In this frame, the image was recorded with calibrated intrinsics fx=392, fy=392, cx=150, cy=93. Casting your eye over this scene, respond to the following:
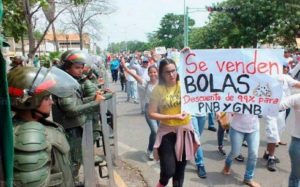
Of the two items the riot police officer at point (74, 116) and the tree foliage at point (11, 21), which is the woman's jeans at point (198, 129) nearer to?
the riot police officer at point (74, 116)

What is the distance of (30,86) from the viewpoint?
2314 millimetres

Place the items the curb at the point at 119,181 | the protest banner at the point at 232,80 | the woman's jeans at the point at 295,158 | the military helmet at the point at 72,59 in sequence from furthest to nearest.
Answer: the curb at the point at 119,181
the military helmet at the point at 72,59
the protest banner at the point at 232,80
the woman's jeans at the point at 295,158

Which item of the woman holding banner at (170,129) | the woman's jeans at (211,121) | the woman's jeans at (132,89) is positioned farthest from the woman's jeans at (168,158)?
the woman's jeans at (132,89)

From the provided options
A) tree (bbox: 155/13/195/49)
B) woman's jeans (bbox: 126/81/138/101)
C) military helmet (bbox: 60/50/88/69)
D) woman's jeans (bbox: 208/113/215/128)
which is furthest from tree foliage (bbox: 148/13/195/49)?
military helmet (bbox: 60/50/88/69)

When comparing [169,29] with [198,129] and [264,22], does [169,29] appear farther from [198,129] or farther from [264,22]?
[198,129]

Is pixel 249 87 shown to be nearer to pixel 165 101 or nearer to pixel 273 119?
pixel 165 101

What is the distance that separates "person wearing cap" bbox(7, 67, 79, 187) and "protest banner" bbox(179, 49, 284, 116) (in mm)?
1901

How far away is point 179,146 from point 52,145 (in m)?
1.94

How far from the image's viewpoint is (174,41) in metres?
99.4

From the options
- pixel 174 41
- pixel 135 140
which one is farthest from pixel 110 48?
pixel 135 140

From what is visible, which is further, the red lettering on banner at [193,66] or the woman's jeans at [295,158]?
the red lettering on banner at [193,66]

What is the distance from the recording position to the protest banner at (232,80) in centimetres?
417

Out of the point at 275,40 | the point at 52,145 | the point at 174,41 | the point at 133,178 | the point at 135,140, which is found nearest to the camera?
the point at 52,145

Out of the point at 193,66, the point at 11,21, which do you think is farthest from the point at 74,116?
the point at 11,21
